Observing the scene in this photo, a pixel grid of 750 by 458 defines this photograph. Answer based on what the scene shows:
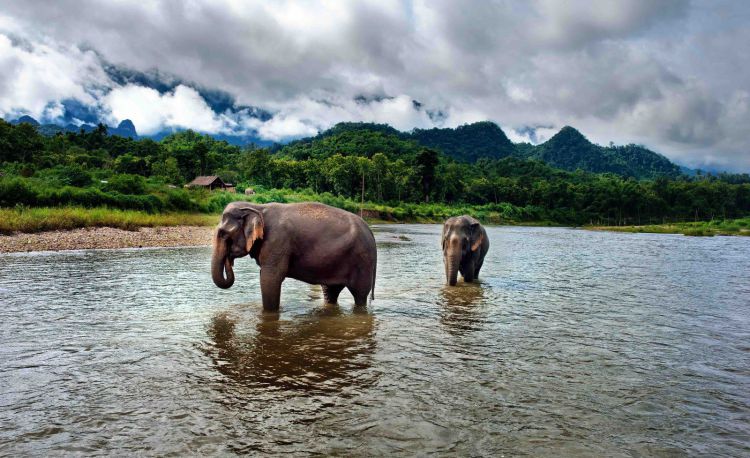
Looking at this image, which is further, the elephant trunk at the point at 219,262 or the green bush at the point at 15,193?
the green bush at the point at 15,193

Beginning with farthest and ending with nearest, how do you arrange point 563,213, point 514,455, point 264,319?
1. point 563,213
2. point 264,319
3. point 514,455

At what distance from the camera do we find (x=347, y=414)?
499cm

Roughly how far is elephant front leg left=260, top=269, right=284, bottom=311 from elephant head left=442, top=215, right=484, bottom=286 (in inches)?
253

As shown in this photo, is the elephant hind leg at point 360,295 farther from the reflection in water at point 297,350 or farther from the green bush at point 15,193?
the green bush at point 15,193

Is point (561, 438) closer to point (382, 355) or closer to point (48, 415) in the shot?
point (382, 355)

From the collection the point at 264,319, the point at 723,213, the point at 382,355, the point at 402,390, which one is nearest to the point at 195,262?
the point at 264,319

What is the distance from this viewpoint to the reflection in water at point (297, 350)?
6.07 metres

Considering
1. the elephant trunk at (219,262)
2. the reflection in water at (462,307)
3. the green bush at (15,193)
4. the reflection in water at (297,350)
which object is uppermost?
the green bush at (15,193)

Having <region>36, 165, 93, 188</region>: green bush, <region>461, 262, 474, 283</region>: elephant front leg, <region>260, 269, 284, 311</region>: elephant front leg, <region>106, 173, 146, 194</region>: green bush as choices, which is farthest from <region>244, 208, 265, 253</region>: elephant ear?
<region>36, 165, 93, 188</region>: green bush

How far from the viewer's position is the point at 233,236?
31.4 ft

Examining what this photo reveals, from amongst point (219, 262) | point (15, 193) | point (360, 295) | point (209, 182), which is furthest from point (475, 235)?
point (209, 182)

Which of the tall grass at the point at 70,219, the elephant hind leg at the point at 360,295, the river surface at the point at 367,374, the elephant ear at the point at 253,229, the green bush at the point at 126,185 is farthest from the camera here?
the green bush at the point at 126,185

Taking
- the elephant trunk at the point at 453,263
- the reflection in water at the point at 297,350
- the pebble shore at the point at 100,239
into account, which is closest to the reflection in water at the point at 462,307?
the elephant trunk at the point at 453,263

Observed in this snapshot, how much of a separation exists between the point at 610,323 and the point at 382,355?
5.44 m
